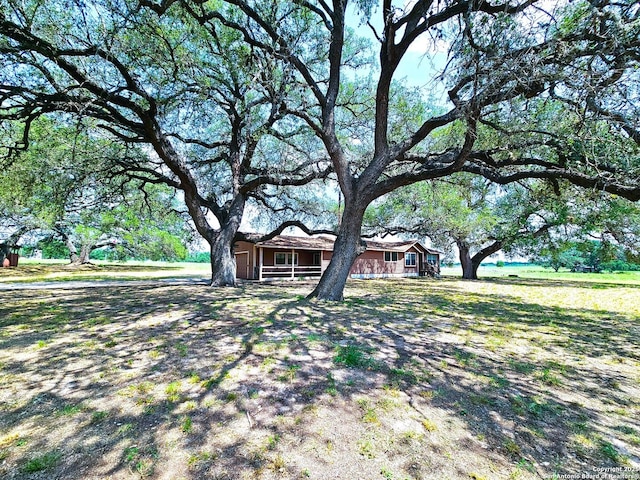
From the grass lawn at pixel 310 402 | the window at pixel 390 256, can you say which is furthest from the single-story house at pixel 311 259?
the grass lawn at pixel 310 402

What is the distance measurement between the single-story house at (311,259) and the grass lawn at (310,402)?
1335cm

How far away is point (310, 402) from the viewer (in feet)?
9.00

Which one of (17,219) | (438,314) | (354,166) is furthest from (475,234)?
(17,219)

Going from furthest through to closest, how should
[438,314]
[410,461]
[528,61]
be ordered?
[438,314], [528,61], [410,461]

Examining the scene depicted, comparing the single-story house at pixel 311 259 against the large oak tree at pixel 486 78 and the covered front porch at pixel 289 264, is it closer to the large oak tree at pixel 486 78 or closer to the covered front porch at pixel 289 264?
the covered front porch at pixel 289 264

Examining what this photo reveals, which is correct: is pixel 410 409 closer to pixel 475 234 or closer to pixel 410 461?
pixel 410 461

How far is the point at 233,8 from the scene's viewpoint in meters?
7.78

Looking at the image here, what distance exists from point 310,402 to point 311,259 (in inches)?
834

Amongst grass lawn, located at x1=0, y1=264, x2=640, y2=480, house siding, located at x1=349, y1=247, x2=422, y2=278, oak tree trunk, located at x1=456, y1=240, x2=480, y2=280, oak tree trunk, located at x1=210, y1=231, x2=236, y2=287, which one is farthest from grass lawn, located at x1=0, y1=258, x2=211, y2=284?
oak tree trunk, located at x1=456, y1=240, x2=480, y2=280

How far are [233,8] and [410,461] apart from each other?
32.4 ft

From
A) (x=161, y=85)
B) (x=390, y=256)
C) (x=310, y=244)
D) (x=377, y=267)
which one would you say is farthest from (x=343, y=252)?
(x=390, y=256)

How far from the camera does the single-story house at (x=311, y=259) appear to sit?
20.6 m

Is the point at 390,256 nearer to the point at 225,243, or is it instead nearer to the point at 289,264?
the point at 289,264

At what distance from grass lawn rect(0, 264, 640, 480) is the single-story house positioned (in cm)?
1335
